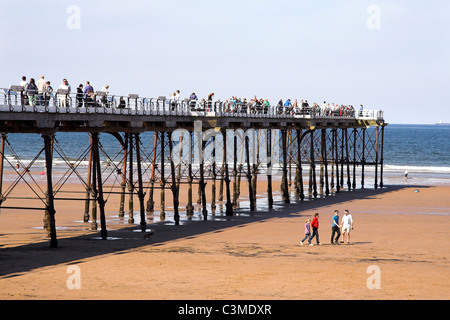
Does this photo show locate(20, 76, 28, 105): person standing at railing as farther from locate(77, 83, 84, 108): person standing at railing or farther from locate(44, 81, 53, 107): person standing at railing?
locate(77, 83, 84, 108): person standing at railing

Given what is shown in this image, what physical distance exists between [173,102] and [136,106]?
4.94m

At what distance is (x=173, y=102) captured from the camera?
3966cm

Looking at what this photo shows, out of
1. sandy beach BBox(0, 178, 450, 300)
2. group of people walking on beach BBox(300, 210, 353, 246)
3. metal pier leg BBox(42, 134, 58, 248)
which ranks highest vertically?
metal pier leg BBox(42, 134, 58, 248)

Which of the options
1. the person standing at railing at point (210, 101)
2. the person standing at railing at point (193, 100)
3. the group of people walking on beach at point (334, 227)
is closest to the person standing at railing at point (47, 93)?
the group of people walking on beach at point (334, 227)

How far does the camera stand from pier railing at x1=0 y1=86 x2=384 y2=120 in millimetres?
27333

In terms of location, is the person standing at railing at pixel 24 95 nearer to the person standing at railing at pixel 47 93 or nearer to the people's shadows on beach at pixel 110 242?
the person standing at railing at pixel 47 93

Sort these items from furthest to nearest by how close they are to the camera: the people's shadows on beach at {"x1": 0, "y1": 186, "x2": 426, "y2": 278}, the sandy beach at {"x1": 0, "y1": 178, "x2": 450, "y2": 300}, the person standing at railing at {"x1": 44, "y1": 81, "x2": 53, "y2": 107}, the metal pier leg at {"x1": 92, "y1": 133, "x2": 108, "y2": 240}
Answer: the metal pier leg at {"x1": 92, "y1": 133, "x2": 108, "y2": 240} < the person standing at railing at {"x1": 44, "y1": 81, "x2": 53, "y2": 107} < the people's shadows on beach at {"x1": 0, "y1": 186, "x2": 426, "y2": 278} < the sandy beach at {"x1": 0, "y1": 178, "x2": 450, "y2": 300}

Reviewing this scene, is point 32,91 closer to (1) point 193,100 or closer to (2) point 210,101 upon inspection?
(1) point 193,100

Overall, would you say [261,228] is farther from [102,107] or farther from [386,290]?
[386,290]

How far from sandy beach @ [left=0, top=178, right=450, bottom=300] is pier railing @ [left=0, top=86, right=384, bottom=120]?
5.53 metres

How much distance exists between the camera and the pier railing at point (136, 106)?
89.7 ft

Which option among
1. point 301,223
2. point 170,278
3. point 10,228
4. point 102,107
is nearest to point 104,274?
point 170,278

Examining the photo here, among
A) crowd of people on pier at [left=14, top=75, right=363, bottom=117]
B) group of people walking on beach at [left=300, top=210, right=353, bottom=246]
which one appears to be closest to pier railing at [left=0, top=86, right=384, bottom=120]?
crowd of people on pier at [left=14, top=75, right=363, bottom=117]
